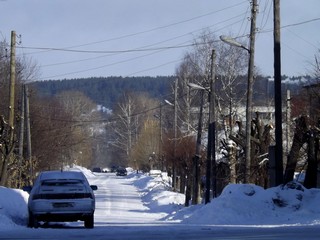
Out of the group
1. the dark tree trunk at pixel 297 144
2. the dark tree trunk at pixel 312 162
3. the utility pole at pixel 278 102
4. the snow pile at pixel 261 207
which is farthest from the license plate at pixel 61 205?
the dark tree trunk at pixel 312 162

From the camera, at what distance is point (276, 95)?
90.7 feet

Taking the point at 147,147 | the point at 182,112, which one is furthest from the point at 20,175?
the point at 147,147

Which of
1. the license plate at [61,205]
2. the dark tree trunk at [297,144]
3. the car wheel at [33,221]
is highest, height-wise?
the dark tree trunk at [297,144]

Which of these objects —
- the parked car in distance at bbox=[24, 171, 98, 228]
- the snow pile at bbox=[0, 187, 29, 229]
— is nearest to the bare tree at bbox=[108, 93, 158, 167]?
the snow pile at bbox=[0, 187, 29, 229]

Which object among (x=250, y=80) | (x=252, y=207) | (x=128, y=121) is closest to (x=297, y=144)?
(x=250, y=80)

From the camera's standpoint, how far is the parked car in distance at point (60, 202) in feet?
68.9

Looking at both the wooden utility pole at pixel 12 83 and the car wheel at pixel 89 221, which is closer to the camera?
the car wheel at pixel 89 221

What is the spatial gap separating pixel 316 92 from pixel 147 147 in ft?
231

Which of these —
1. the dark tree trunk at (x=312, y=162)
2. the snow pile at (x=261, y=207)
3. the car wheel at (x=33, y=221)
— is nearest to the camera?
the car wheel at (x=33, y=221)

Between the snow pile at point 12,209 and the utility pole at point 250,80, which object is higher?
the utility pole at point 250,80

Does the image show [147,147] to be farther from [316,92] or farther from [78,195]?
[78,195]

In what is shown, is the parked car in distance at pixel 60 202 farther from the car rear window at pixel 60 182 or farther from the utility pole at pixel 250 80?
the utility pole at pixel 250 80

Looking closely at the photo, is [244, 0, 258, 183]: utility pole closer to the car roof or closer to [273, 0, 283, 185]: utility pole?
[273, 0, 283, 185]: utility pole

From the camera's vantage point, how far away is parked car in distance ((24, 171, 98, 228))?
21016mm
